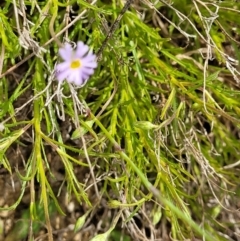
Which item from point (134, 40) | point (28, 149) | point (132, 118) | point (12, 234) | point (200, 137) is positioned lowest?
point (12, 234)

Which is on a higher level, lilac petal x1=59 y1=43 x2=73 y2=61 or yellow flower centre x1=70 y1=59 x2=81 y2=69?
lilac petal x1=59 y1=43 x2=73 y2=61

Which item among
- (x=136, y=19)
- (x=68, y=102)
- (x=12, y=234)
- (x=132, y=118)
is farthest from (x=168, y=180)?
(x=12, y=234)

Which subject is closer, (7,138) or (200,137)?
(7,138)

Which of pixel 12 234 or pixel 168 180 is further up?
pixel 168 180

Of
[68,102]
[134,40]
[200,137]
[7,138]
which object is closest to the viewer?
[7,138]

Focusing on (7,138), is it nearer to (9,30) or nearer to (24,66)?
(9,30)

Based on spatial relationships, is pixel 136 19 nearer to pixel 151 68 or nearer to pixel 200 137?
pixel 151 68

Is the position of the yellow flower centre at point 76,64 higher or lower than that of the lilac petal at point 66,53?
lower

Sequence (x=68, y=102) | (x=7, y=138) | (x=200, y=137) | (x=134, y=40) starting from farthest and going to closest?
(x=200, y=137), (x=134, y=40), (x=68, y=102), (x=7, y=138)

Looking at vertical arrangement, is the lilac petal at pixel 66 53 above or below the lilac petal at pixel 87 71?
above

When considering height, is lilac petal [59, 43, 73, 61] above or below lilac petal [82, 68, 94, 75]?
above
